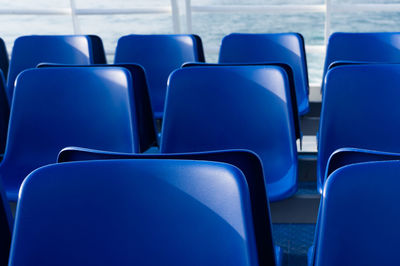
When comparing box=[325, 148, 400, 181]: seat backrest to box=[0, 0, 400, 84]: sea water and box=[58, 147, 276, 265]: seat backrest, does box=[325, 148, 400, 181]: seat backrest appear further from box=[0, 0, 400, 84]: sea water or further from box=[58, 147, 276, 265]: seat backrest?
box=[0, 0, 400, 84]: sea water

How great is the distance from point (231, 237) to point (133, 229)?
0.66 ft

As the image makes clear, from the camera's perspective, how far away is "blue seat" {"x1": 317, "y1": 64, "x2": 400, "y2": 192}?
1992 millimetres

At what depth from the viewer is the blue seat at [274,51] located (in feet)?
9.61

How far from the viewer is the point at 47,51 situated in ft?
10.3

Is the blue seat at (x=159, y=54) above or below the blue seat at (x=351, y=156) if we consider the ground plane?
below

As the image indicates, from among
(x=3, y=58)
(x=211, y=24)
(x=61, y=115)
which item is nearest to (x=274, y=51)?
(x=61, y=115)

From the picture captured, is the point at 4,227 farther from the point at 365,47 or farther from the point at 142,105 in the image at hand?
the point at 365,47

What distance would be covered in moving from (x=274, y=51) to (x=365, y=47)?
20.0 inches

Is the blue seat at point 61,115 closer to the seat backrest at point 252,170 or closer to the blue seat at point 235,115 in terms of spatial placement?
the blue seat at point 235,115

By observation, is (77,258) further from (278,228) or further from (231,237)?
(278,228)

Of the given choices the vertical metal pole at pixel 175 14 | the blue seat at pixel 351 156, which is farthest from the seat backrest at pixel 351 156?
the vertical metal pole at pixel 175 14

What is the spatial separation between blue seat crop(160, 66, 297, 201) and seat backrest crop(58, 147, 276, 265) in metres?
0.78

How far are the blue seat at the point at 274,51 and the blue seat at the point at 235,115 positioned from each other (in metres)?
0.92

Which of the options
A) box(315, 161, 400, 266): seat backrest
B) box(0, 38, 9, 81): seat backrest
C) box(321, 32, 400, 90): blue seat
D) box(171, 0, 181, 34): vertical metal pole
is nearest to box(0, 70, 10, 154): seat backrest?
box(0, 38, 9, 81): seat backrest
